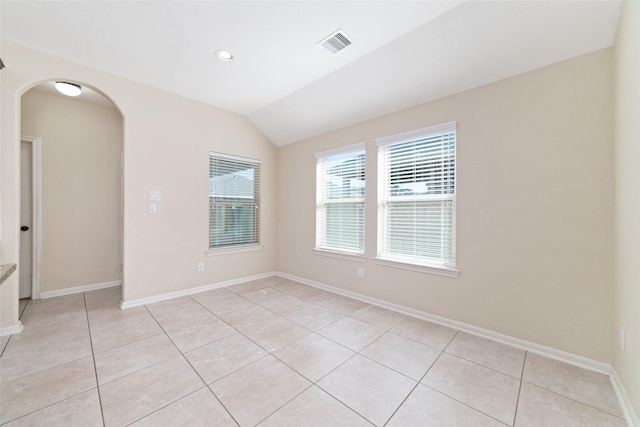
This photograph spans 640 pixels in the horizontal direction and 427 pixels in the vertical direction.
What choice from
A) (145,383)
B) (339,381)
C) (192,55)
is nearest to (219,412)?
(145,383)

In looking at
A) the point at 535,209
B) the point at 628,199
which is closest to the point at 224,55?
the point at 535,209

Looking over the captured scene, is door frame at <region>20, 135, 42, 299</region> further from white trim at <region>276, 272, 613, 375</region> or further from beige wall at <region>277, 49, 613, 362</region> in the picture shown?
beige wall at <region>277, 49, 613, 362</region>

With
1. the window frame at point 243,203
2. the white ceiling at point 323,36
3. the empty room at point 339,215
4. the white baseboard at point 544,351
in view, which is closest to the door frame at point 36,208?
the empty room at point 339,215

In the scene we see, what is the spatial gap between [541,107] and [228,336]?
346 centimetres

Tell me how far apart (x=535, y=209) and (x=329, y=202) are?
98.4 inches

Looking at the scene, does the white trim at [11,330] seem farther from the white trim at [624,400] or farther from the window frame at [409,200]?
the white trim at [624,400]

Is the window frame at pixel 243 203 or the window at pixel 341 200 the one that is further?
the window frame at pixel 243 203

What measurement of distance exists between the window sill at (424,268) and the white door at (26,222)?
4.63 m

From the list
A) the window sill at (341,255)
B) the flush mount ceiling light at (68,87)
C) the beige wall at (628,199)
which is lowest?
the window sill at (341,255)

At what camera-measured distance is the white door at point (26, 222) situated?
333 cm

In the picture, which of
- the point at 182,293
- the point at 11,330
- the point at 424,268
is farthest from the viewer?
the point at 182,293

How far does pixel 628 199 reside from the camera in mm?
1539

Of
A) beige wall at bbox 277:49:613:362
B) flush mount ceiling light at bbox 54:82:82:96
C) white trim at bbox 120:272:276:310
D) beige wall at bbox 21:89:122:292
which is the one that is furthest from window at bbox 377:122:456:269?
beige wall at bbox 21:89:122:292

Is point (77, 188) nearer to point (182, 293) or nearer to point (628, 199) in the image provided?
point (182, 293)
